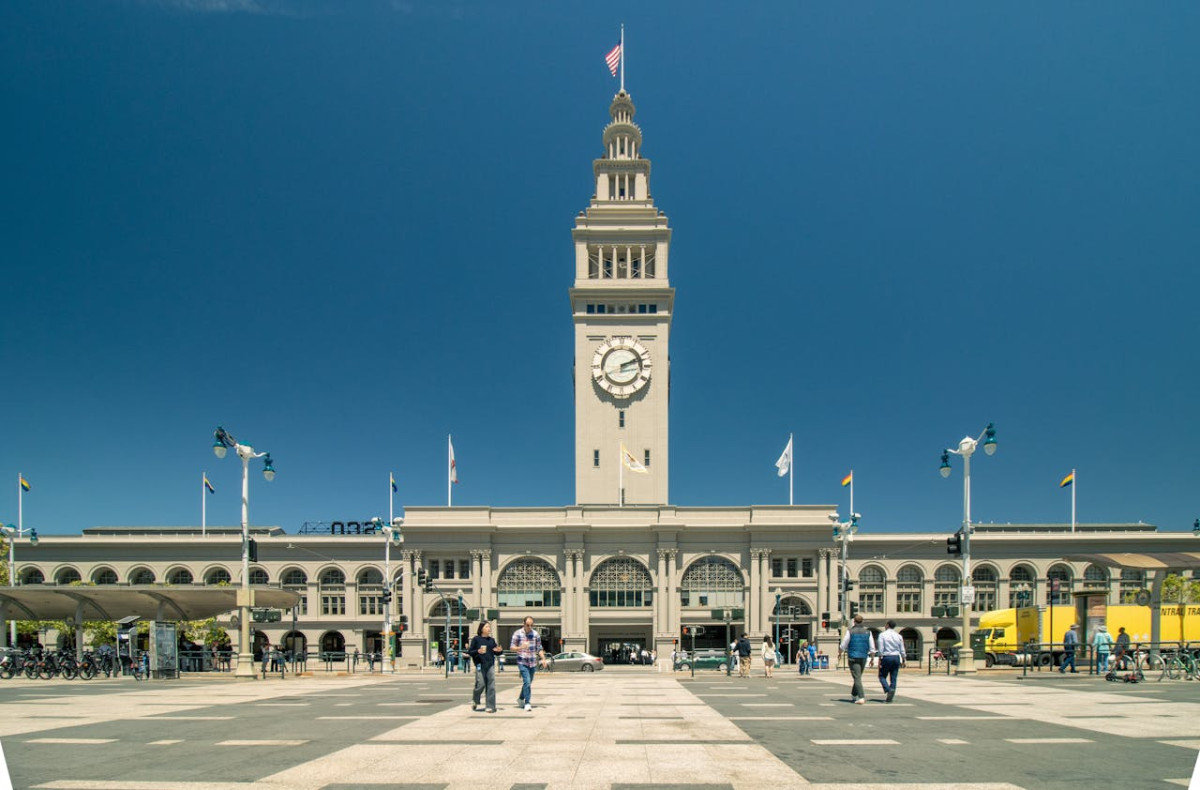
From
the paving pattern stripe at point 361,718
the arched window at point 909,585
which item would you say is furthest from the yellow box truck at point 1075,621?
the paving pattern stripe at point 361,718

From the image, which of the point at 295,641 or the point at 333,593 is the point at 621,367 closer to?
the point at 333,593

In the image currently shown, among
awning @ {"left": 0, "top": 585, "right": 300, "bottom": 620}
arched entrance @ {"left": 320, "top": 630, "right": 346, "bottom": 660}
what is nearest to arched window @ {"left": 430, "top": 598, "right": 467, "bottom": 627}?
arched entrance @ {"left": 320, "top": 630, "right": 346, "bottom": 660}

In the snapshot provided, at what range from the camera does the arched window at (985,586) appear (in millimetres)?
85812

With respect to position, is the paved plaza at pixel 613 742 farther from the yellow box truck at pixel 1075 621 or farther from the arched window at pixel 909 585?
the arched window at pixel 909 585

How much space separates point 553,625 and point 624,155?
48.9 metres

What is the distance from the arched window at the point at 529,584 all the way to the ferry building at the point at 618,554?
130mm

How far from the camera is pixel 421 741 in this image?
14.5m

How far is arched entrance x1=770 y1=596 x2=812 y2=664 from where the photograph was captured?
7619cm

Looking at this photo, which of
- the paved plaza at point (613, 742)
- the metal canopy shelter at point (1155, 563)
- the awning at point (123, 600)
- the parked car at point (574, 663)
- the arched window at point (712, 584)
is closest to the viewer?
the paved plaza at point (613, 742)

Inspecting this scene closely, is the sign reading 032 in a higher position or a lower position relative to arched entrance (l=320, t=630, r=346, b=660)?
higher

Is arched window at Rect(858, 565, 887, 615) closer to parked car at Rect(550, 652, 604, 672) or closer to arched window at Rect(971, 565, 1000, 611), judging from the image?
Answer: arched window at Rect(971, 565, 1000, 611)

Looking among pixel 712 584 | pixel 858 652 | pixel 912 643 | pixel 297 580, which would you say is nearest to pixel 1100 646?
pixel 858 652

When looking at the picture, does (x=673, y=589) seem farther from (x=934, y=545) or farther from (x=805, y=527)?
(x=934, y=545)

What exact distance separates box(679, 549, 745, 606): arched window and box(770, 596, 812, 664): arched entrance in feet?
11.8
